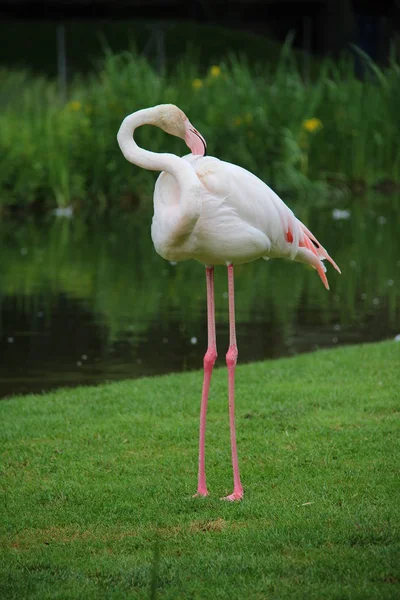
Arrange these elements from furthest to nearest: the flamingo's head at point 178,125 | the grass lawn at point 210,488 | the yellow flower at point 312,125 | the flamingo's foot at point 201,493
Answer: the yellow flower at point 312,125 → the flamingo's head at point 178,125 → the flamingo's foot at point 201,493 → the grass lawn at point 210,488

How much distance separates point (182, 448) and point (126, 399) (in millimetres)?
1066

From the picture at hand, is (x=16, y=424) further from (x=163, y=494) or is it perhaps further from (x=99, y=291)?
(x=99, y=291)

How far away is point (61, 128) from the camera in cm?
1792

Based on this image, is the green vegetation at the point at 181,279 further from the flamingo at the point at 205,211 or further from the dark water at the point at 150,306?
the flamingo at the point at 205,211

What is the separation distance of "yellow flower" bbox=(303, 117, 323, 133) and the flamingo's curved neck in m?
13.9

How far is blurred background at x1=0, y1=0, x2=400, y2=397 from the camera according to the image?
352 inches

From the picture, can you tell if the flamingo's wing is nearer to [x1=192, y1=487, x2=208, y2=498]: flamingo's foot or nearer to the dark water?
[x1=192, y1=487, x2=208, y2=498]: flamingo's foot

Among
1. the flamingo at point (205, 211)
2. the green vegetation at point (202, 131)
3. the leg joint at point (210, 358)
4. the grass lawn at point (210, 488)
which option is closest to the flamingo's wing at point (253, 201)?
the flamingo at point (205, 211)

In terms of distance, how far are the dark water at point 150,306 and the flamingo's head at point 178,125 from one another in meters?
2.75

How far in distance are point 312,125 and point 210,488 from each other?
14.2 meters

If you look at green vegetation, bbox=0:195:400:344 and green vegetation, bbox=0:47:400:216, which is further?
green vegetation, bbox=0:47:400:216

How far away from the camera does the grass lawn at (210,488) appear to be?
3902 mm

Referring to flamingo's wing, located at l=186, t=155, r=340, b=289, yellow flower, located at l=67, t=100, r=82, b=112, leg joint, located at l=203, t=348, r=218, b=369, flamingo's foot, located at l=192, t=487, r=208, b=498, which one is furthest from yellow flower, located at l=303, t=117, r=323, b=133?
flamingo's foot, located at l=192, t=487, r=208, b=498

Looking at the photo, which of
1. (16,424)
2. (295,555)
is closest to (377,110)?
(16,424)
